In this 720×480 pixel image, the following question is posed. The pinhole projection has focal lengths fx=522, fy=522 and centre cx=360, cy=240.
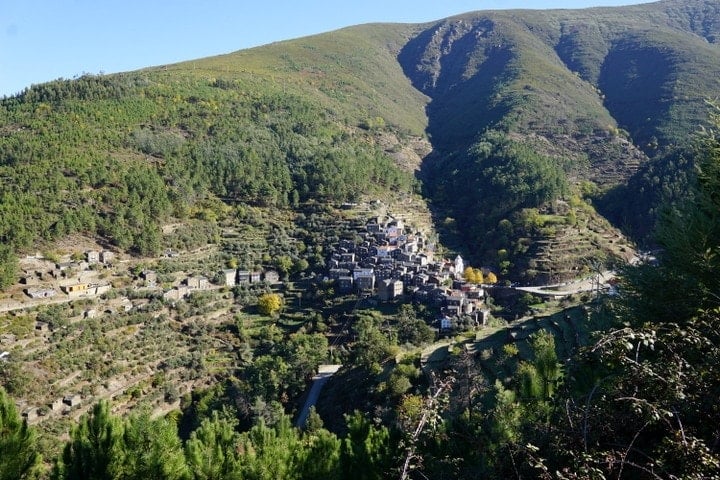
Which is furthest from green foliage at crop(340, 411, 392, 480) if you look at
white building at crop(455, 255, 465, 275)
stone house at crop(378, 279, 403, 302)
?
white building at crop(455, 255, 465, 275)

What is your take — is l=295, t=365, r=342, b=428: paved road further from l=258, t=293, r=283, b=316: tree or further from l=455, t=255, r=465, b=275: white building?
l=455, t=255, r=465, b=275: white building

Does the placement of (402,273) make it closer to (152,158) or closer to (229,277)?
(229,277)

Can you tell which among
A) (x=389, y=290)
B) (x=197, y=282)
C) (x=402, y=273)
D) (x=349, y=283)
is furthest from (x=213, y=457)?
(x=402, y=273)

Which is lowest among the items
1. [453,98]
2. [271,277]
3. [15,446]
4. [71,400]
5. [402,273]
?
[402,273]

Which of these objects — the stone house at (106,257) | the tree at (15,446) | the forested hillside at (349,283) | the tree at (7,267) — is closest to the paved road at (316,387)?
the forested hillside at (349,283)

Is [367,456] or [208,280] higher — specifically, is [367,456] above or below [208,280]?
above

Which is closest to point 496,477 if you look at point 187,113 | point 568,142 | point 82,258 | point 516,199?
point 82,258

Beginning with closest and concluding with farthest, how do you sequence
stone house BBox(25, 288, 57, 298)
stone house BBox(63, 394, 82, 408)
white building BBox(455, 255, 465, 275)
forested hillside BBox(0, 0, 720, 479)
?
1. forested hillside BBox(0, 0, 720, 479)
2. stone house BBox(63, 394, 82, 408)
3. stone house BBox(25, 288, 57, 298)
4. white building BBox(455, 255, 465, 275)
